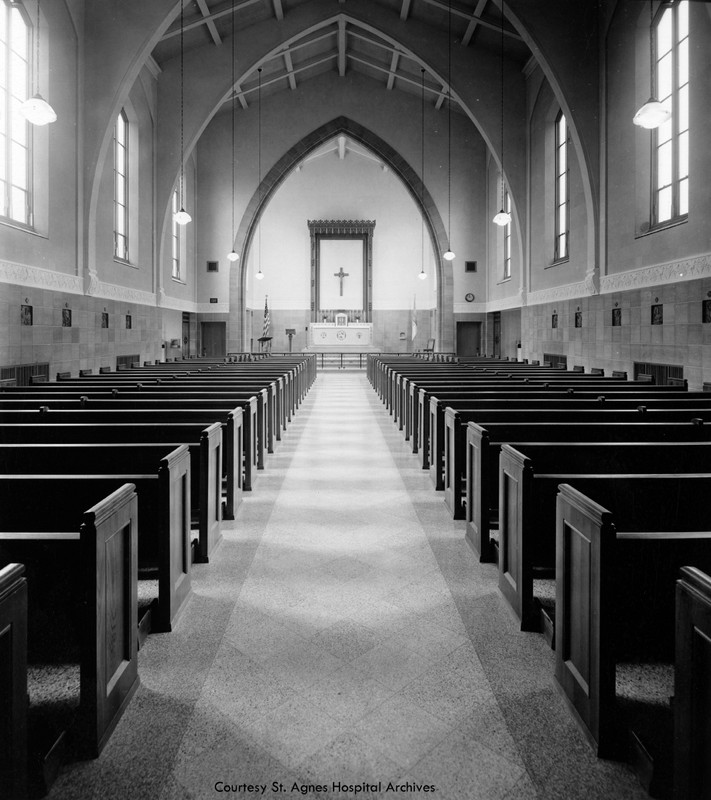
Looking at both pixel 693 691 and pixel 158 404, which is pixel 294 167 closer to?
pixel 158 404

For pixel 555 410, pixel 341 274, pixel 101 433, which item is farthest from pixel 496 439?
pixel 341 274

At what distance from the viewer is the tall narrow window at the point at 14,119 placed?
9234 millimetres

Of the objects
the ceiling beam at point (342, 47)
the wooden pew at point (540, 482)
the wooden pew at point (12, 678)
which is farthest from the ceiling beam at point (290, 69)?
the wooden pew at point (12, 678)

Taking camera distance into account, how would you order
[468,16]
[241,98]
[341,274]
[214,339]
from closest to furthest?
[468,16] < [241,98] < [214,339] < [341,274]

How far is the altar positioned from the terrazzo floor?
1879cm

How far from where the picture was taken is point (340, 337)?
75.3 feet

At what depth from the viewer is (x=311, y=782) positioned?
1.91 m

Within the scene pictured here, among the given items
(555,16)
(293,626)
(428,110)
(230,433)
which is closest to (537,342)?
(555,16)

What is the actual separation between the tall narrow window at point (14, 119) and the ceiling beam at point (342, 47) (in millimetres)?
8764

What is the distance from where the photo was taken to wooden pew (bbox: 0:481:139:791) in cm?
200

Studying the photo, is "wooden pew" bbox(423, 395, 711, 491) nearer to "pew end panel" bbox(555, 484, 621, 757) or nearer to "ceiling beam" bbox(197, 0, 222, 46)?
"pew end panel" bbox(555, 484, 621, 757)

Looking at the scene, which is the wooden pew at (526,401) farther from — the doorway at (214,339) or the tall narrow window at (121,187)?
the doorway at (214,339)

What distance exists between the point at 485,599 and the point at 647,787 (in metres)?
1.41

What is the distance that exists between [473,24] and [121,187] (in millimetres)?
8942
